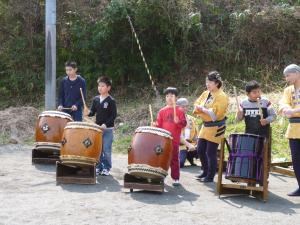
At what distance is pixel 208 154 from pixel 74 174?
189 cm

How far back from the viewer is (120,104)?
14.0 metres

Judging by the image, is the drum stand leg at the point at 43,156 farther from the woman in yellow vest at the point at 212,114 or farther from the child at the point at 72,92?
the woman in yellow vest at the point at 212,114

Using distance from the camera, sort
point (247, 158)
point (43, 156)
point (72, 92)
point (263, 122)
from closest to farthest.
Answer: point (247, 158) < point (263, 122) < point (43, 156) < point (72, 92)

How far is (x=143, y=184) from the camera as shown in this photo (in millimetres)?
7062

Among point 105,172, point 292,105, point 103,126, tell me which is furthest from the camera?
point 105,172

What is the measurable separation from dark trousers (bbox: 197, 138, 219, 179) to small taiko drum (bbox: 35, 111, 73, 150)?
2272mm

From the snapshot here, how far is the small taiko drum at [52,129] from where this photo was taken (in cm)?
889

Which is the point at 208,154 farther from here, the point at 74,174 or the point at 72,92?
the point at 72,92

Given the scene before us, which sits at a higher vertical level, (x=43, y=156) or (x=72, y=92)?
(x=72, y=92)

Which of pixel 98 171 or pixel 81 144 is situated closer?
pixel 81 144

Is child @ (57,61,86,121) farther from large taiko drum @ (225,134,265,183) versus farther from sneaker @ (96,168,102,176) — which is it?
large taiko drum @ (225,134,265,183)

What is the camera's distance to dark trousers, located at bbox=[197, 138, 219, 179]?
25.5 ft

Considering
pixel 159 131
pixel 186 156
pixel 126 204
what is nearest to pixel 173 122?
pixel 159 131

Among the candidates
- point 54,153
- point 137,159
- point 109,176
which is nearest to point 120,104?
point 54,153
